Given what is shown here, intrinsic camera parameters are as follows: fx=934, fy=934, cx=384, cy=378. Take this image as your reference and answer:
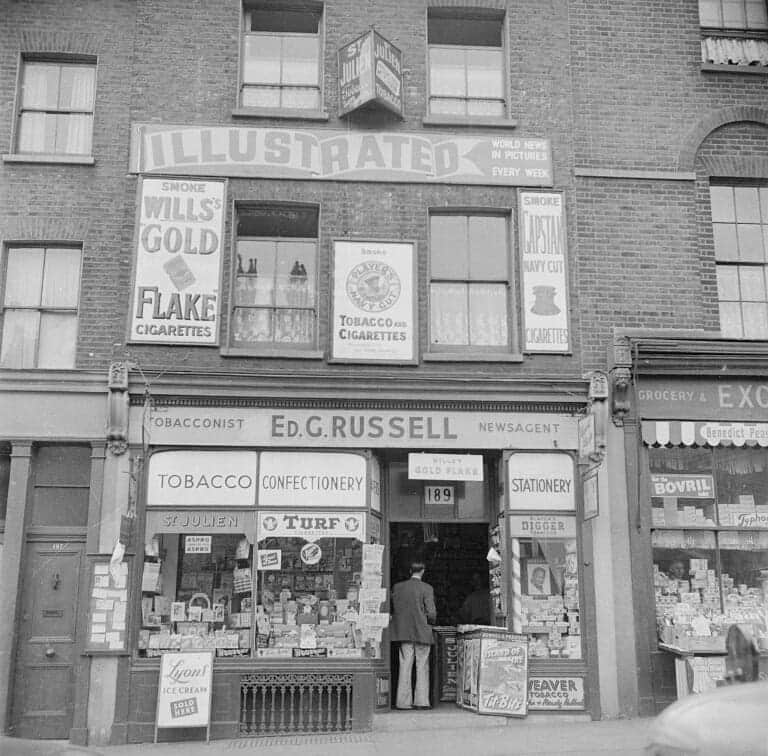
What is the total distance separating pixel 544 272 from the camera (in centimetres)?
1322

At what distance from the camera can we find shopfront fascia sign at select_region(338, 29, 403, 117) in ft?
42.9

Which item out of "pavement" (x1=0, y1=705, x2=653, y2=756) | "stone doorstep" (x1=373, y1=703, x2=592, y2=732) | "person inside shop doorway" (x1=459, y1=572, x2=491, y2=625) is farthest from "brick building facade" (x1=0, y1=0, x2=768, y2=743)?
"person inside shop doorway" (x1=459, y1=572, x2=491, y2=625)

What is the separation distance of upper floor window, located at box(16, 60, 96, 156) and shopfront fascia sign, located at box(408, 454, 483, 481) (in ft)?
21.4

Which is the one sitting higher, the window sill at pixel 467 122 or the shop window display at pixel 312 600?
the window sill at pixel 467 122

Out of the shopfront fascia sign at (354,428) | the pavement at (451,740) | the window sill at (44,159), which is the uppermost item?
the window sill at (44,159)

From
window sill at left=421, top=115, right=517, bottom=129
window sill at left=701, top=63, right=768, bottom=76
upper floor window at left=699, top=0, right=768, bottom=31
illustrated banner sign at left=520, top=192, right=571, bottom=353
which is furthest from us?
upper floor window at left=699, top=0, right=768, bottom=31

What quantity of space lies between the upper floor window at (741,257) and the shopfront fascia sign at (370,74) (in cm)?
498

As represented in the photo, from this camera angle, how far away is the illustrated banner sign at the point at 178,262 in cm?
1274

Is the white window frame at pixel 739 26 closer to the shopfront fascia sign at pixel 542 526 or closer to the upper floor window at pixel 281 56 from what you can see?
the upper floor window at pixel 281 56

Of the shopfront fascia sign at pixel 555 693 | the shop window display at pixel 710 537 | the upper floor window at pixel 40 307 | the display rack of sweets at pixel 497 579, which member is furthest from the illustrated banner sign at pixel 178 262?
the shop window display at pixel 710 537

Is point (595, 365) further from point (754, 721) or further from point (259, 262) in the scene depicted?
point (754, 721)

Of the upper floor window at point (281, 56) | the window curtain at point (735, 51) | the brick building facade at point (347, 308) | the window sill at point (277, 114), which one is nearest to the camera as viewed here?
the brick building facade at point (347, 308)

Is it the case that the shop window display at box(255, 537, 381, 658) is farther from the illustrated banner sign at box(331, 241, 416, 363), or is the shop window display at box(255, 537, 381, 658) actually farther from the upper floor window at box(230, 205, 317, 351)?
the upper floor window at box(230, 205, 317, 351)

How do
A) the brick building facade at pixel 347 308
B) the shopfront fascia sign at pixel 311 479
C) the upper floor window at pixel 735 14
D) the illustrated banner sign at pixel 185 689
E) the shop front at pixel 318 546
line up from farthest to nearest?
the upper floor window at pixel 735 14
the shopfront fascia sign at pixel 311 479
the brick building facade at pixel 347 308
the shop front at pixel 318 546
the illustrated banner sign at pixel 185 689
